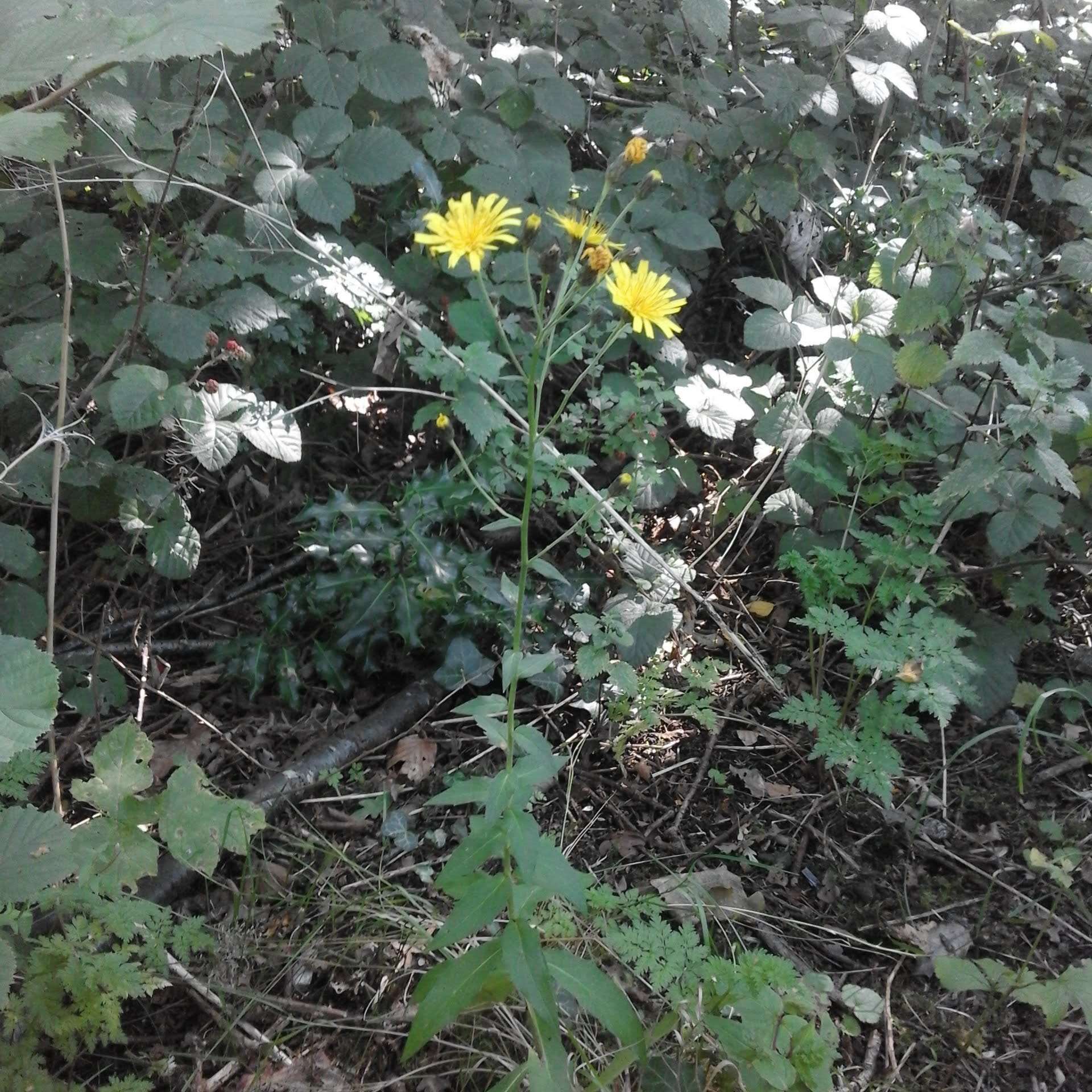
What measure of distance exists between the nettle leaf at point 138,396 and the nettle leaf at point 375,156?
808mm

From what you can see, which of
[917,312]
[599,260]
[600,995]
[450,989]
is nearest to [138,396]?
[599,260]

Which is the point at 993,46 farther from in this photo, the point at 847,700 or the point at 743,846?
the point at 743,846

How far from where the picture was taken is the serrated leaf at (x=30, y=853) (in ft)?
3.73

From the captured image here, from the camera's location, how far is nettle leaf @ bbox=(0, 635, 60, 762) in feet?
2.89

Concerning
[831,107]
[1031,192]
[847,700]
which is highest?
[831,107]

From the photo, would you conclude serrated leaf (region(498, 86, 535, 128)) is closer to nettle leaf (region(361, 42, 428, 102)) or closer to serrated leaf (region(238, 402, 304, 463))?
nettle leaf (region(361, 42, 428, 102))

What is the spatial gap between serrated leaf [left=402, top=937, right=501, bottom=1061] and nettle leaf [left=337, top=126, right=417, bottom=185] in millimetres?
1868

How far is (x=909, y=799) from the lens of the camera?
84.7 inches

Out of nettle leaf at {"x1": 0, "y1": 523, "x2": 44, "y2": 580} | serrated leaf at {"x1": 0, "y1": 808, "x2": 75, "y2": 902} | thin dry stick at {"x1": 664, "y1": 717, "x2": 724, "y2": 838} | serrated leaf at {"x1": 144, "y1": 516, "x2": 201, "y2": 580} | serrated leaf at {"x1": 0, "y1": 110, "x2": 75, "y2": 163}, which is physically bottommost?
thin dry stick at {"x1": 664, "y1": 717, "x2": 724, "y2": 838}

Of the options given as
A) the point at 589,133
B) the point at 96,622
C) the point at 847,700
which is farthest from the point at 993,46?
the point at 96,622

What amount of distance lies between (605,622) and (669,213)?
1.32 meters

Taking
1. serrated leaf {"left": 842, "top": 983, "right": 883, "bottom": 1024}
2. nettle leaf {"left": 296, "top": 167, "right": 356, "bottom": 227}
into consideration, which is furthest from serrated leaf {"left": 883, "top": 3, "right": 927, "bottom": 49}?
serrated leaf {"left": 842, "top": 983, "right": 883, "bottom": 1024}

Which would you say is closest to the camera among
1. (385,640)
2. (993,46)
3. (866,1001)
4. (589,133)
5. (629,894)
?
(866,1001)

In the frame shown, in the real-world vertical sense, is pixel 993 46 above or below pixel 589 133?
above
